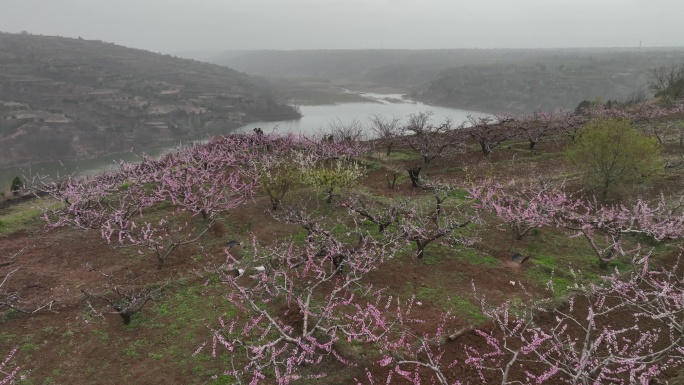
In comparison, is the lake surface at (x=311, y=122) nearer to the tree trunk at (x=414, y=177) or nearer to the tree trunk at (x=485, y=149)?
the tree trunk at (x=485, y=149)

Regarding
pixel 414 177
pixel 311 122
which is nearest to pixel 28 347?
pixel 414 177

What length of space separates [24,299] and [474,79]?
5201 inches

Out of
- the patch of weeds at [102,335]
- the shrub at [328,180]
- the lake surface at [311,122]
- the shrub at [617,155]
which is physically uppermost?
the shrub at [617,155]

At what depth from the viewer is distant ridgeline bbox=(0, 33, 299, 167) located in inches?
2997

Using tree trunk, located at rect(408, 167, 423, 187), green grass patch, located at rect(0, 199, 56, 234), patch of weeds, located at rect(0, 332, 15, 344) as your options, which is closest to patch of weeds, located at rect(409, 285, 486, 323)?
patch of weeds, located at rect(0, 332, 15, 344)

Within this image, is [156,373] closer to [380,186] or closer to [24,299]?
[24,299]

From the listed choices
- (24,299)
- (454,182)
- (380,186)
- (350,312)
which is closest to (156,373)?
(350,312)

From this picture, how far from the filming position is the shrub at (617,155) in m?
13.8

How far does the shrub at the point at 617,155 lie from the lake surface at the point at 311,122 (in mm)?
23075

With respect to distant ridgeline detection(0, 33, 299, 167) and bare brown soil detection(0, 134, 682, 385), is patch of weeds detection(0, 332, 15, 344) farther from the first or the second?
distant ridgeline detection(0, 33, 299, 167)

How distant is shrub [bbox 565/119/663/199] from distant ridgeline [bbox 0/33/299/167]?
8034 cm

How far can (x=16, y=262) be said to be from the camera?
11.2 meters

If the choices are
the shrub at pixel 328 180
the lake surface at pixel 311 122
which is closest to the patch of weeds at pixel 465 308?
the shrub at pixel 328 180

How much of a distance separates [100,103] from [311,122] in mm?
49156
